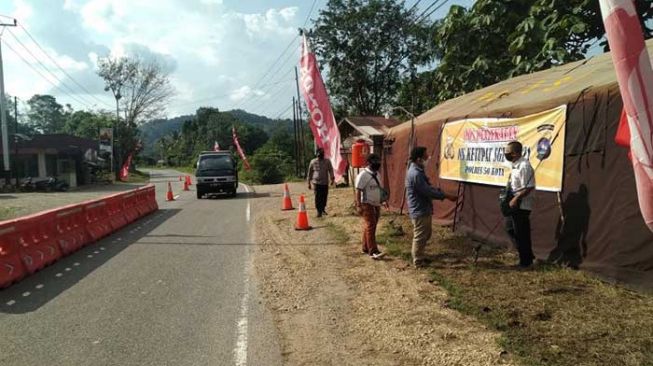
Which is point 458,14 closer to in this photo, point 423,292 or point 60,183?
point 423,292

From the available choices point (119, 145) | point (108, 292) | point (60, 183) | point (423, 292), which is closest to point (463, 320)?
point (423, 292)

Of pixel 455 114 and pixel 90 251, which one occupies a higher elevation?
pixel 455 114

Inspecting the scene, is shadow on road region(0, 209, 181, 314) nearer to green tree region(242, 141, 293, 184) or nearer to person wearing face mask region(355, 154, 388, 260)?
person wearing face mask region(355, 154, 388, 260)

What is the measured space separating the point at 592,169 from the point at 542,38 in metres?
9.36

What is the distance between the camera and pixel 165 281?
8148 mm

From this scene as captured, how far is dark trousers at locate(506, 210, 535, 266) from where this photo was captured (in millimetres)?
7768

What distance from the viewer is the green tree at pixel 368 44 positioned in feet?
137

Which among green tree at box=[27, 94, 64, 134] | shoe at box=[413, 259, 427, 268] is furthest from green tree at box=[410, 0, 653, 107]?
green tree at box=[27, 94, 64, 134]

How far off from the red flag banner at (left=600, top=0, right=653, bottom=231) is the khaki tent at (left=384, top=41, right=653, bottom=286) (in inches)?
144

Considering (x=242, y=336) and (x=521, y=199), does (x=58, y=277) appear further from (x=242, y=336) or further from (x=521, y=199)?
(x=521, y=199)

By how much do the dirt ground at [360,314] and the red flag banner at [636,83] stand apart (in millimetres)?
2133

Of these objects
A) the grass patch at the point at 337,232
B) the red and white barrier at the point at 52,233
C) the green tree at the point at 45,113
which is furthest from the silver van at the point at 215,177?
the green tree at the point at 45,113

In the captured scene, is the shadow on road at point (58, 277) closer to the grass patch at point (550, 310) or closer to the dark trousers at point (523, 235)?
the grass patch at point (550, 310)

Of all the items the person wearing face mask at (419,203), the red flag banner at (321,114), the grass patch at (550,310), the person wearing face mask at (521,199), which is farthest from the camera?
the red flag banner at (321,114)
